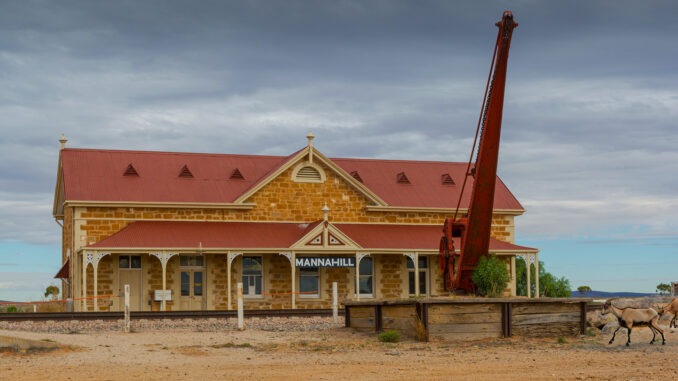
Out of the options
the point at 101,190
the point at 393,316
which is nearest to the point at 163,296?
the point at 101,190

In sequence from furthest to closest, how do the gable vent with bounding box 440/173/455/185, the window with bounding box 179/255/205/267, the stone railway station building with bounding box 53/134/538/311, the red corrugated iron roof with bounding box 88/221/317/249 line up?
the gable vent with bounding box 440/173/455/185 < the window with bounding box 179/255/205/267 < the stone railway station building with bounding box 53/134/538/311 < the red corrugated iron roof with bounding box 88/221/317/249

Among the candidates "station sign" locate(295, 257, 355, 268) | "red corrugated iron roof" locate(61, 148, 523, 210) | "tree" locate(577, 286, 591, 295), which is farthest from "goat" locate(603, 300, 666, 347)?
"tree" locate(577, 286, 591, 295)

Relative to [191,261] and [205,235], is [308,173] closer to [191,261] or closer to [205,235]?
[205,235]

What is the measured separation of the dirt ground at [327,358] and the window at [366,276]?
661 inches

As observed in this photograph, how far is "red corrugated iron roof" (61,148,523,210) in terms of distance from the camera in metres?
36.6

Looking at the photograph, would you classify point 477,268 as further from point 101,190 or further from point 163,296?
point 101,190

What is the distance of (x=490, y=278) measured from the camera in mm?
25281

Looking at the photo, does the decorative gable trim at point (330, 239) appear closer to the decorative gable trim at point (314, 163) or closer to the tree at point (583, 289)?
the decorative gable trim at point (314, 163)

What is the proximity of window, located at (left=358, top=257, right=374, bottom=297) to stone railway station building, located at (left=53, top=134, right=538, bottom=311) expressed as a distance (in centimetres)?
4

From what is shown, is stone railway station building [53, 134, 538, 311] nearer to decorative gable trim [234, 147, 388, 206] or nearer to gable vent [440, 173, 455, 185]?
decorative gable trim [234, 147, 388, 206]

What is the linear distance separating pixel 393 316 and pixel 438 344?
6.98 feet

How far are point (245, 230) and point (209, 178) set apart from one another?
3.26 meters

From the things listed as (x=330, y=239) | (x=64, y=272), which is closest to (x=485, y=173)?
(x=330, y=239)

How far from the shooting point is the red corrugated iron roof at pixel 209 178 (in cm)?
3659
